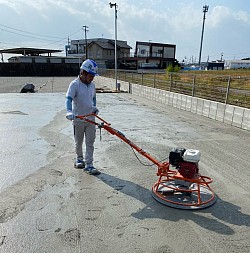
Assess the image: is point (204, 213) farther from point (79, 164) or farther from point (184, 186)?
point (79, 164)

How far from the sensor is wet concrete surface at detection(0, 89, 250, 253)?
7.69ft

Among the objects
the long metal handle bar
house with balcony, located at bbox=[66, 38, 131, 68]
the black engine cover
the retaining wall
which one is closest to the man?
the long metal handle bar

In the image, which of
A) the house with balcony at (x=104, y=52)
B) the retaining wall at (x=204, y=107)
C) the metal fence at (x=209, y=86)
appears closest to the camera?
the retaining wall at (x=204, y=107)

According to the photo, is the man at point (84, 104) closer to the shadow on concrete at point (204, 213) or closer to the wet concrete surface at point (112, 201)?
the wet concrete surface at point (112, 201)

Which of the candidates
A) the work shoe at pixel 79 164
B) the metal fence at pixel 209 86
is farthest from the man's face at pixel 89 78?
the metal fence at pixel 209 86

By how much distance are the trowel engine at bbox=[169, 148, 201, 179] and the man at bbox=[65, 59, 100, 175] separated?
1.40 metres

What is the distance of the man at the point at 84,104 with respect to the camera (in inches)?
139

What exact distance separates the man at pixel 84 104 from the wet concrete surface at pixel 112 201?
35 cm

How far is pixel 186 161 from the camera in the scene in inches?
114

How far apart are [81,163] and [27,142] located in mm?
1998

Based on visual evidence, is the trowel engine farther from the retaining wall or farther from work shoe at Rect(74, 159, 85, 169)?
the retaining wall

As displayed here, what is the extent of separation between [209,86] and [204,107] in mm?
980

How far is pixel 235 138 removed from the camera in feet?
19.5

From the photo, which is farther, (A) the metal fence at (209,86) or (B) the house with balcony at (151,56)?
(B) the house with balcony at (151,56)
